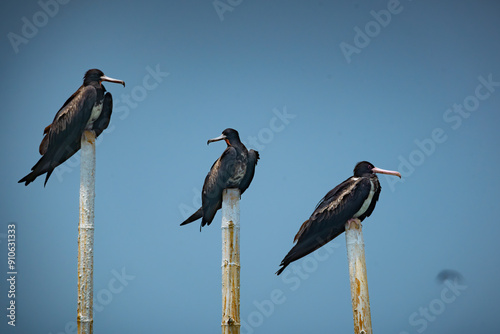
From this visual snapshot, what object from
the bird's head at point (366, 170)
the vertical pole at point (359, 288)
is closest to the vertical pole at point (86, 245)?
the vertical pole at point (359, 288)

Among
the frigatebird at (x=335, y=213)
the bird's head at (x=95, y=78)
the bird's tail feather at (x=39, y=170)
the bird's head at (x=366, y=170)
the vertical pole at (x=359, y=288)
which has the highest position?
the bird's head at (x=95, y=78)

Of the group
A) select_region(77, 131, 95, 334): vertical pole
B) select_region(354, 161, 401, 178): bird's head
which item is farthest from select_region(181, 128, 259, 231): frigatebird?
select_region(77, 131, 95, 334): vertical pole

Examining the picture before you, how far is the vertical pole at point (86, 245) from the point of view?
9312 mm

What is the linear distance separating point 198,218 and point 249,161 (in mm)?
1731

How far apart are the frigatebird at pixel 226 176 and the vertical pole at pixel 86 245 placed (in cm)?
258

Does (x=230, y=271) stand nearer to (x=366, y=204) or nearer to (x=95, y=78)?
(x=366, y=204)

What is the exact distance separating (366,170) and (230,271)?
11.7ft

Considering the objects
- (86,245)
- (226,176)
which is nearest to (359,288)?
(226,176)

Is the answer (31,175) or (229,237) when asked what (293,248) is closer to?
(229,237)

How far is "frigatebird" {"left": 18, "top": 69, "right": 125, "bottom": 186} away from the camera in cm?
1092

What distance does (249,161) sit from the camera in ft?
39.5

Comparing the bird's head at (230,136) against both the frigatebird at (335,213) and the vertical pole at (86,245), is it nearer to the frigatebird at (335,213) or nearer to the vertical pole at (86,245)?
the frigatebird at (335,213)

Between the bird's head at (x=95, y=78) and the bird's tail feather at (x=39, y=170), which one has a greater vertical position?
the bird's head at (x=95, y=78)

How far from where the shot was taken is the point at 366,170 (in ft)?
39.2
